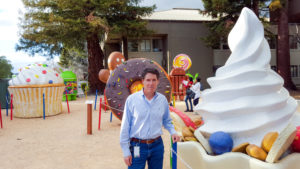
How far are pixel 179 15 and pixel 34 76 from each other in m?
16.9

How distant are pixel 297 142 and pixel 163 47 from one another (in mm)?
20024

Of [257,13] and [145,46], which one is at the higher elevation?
[257,13]

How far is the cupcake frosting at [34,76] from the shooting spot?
9695 mm

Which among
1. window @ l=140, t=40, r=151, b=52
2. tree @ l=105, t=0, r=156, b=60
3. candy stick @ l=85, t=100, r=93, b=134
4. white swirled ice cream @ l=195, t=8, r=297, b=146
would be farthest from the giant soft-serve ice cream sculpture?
→ window @ l=140, t=40, r=151, b=52

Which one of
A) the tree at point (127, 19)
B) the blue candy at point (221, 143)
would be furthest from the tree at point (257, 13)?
the blue candy at point (221, 143)

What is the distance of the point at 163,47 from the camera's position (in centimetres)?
2223

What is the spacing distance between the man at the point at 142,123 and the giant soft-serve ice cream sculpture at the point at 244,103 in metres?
0.88

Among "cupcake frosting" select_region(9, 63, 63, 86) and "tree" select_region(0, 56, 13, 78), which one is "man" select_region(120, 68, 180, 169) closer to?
"cupcake frosting" select_region(9, 63, 63, 86)

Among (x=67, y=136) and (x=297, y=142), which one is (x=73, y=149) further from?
(x=297, y=142)

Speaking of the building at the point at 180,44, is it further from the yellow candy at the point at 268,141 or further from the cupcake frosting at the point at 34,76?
the yellow candy at the point at 268,141

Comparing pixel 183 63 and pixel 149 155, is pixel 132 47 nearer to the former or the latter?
pixel 183 63

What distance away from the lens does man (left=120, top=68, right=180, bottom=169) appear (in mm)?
2195

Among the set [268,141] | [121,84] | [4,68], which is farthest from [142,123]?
[4,68]

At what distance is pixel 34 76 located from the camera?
9.76m
